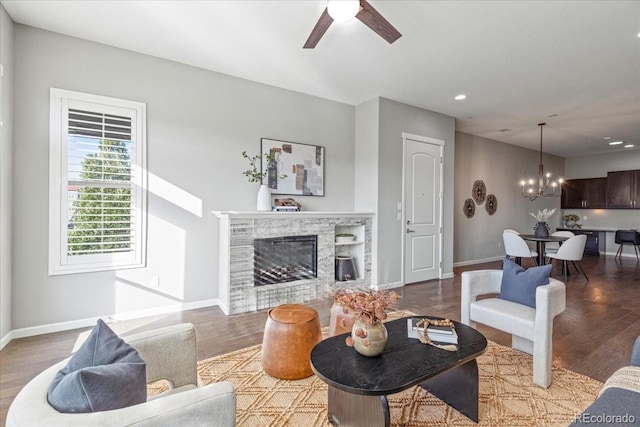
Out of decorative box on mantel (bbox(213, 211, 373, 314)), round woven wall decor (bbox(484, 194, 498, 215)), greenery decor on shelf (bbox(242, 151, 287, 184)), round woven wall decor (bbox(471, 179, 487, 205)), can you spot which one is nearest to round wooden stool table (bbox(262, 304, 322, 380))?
decorative box on mantel (bbox(213, 211, 373, 314))

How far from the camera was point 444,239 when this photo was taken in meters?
5.55

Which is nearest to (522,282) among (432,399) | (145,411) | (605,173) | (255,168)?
(432,399)

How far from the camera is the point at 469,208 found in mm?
6867

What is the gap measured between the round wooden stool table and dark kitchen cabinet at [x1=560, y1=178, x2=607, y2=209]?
10277 millimetres

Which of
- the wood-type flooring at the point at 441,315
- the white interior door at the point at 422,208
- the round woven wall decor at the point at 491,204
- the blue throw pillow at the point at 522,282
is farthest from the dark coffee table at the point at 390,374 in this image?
the round woven wall decor at the point at 491,204

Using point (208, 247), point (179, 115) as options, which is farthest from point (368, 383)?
point (179, 115)

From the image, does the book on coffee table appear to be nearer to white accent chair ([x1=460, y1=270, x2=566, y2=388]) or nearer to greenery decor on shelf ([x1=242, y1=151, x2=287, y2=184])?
white accent chair ([x1=460, y1=270, x2=566, y2=388])

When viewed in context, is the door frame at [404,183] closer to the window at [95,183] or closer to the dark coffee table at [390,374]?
the dark coffee table at [390,374]

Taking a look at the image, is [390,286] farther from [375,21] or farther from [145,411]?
[145,411]

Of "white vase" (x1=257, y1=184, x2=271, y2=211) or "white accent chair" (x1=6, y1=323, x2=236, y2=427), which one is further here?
"white vase" (x1=257, y1=184, x2=271, y2=211)

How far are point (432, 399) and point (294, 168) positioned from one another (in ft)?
10.8

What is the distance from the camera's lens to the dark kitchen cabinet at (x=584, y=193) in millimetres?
8734

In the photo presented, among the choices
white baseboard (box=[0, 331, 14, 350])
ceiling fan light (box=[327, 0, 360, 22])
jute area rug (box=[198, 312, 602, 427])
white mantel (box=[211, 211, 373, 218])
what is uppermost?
ceiling fan light (box=[327, 0, 360, 22])

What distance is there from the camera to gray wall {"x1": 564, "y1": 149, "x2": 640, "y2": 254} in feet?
27.3
